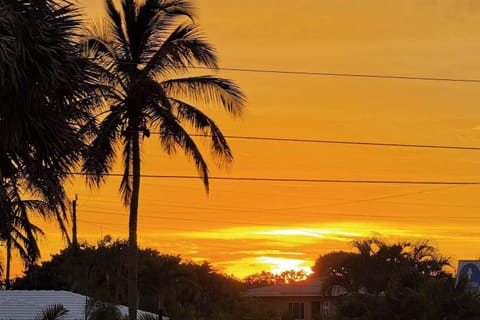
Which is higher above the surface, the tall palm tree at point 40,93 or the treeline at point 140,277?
the tall palm tree at point 40,93

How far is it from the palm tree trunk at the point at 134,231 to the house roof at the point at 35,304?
18.1 ft

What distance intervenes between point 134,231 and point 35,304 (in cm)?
1008

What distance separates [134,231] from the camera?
26.0 m

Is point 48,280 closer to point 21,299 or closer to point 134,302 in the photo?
point 21,299

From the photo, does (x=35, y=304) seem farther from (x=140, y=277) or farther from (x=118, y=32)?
(x=140, y=277)

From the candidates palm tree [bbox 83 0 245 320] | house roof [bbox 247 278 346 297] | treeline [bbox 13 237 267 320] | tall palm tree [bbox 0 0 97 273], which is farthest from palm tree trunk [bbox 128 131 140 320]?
house roof [bbox 247 278 346 297]

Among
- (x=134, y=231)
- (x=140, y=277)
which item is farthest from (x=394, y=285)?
(x=140, y=277)

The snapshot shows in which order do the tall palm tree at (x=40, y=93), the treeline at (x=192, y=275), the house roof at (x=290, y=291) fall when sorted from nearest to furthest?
the tall palm tree at (x=40, y=93) < the treeline at (x=192, y=275) < the house roof at (x=290, y=291)

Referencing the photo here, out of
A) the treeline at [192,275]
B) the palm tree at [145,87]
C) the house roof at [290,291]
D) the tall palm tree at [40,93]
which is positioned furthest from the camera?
the house roof at [290,291]

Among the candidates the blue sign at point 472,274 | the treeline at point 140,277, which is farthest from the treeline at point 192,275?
the blue sign at point 472,274

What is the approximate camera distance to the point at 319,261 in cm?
6297

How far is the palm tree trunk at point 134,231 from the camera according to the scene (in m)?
26.0

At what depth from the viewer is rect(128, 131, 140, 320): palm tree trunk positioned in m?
26.0

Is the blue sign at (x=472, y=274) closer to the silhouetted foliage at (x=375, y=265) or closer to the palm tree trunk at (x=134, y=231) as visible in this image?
the palm tree trunk at (x=134, y=231)
